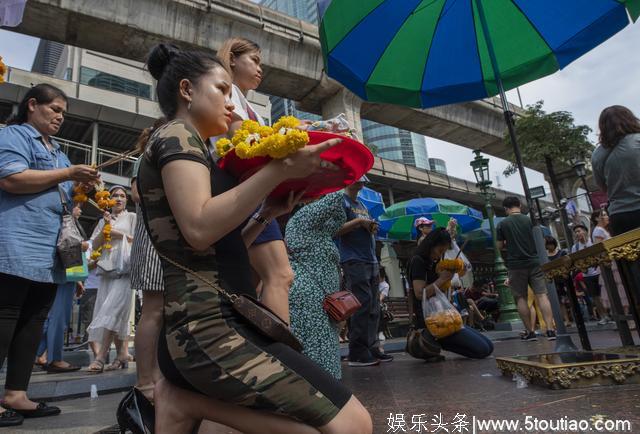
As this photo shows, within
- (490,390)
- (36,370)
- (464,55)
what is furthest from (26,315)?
(464,55)

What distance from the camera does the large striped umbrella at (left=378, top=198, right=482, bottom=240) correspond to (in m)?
11.2

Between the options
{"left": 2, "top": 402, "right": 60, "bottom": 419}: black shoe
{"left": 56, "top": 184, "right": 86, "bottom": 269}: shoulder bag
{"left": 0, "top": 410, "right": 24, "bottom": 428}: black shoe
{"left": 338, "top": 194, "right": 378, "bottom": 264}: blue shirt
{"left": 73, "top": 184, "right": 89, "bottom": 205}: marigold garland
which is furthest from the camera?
{"left": 338, "top": 194, "right": 378, "bottom": 264}: blue shirt

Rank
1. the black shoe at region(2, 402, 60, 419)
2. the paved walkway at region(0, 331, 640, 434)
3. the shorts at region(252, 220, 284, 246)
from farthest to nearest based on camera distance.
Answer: the black shoe at region(2, 402, 60, 419) → the shorts at region(252, 220, 284, 246) → the paved walkway at region(0, 331, 640, 434)

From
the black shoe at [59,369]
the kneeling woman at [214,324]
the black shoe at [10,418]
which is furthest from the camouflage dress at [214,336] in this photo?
the black shoe at [59,369]

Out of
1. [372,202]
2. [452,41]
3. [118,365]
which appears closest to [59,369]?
[118,365]

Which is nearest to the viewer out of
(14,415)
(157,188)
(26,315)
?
(157,188)

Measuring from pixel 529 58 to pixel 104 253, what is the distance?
497cm

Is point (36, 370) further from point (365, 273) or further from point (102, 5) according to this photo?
point (102, 5)

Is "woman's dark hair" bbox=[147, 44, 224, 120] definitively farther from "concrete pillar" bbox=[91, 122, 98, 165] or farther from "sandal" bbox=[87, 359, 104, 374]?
"concrete pillar" bbox=[91, 122, 98, 165]

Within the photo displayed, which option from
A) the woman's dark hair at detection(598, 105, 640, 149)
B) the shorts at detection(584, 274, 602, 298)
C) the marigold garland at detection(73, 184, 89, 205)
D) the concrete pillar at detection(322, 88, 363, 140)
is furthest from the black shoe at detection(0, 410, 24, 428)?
the concrete pillar at detection(322, 88, 363, 140)

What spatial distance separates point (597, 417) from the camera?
71.1 inches

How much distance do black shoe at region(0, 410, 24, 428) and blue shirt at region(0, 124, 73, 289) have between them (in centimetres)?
77

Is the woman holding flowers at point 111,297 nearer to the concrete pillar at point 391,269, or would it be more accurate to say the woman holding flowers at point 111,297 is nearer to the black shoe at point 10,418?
the black shoe at point 10,418

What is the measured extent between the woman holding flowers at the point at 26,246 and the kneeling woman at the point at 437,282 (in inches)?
131
